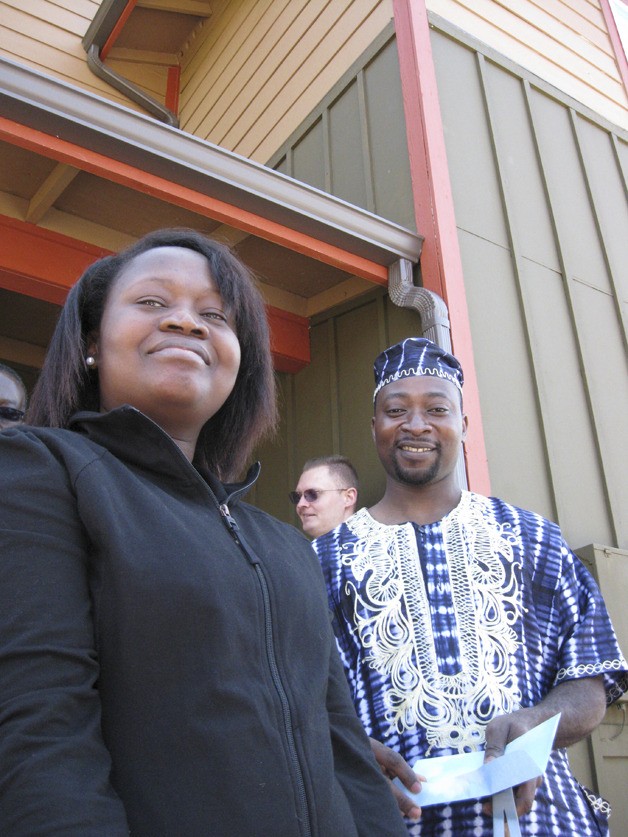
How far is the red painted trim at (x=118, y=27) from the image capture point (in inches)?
209

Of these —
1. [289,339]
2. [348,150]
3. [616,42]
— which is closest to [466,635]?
[289,339]

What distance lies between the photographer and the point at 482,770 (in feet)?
4.63

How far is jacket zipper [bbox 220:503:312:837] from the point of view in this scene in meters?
0.89

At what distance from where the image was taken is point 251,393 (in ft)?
4.72

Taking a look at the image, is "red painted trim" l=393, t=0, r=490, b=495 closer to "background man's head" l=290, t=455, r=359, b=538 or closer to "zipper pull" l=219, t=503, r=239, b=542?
"background man's head" l=290, t=455, r=359, b=538

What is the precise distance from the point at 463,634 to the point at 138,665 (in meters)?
1.05

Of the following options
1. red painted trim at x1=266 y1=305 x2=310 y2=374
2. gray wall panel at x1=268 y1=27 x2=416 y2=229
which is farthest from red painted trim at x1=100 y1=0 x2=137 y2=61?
red painted trim at x1=266 y1=305 x2=310 y2=374

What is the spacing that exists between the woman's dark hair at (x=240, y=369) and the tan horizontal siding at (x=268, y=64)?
11.4ft

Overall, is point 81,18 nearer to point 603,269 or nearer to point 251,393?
point 603,269

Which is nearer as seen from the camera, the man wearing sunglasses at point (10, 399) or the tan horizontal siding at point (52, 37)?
the man wearing sunglasses at point (10, 399)

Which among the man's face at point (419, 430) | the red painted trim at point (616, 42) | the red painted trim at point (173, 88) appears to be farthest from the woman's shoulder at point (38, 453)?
the red painted trim at point (173, 88)

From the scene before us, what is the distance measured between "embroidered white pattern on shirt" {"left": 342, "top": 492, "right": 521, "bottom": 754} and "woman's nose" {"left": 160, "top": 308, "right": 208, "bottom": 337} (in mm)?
Result: 890

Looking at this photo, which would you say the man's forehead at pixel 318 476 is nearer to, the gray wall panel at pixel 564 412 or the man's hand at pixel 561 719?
the gray wall panel at pixel 564 412

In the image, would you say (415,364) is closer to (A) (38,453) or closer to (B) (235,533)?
(B) (235,533)
